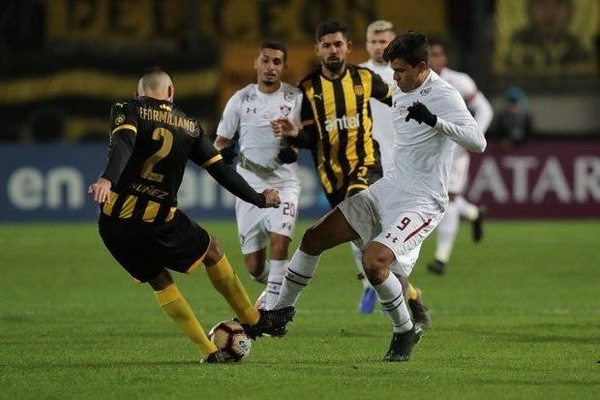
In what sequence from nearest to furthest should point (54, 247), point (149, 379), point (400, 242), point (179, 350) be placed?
point (149, 379), point (400, 242), point (179, 350), point (54, 247)

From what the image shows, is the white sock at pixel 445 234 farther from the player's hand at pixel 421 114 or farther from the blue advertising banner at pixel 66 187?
the blue advertising banner at pixel 66 187

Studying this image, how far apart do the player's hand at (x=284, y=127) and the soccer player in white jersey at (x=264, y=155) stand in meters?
1.06

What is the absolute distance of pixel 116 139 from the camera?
832 cm

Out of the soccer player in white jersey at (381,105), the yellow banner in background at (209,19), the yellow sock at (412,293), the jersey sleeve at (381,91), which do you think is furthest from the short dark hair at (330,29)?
the yellow banner in background at (209,19)

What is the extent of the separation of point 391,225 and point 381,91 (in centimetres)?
225

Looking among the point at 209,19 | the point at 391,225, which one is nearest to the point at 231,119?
the point at 391,225

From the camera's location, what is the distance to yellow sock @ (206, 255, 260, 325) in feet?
29.5

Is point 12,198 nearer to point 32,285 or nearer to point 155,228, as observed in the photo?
point 32,285

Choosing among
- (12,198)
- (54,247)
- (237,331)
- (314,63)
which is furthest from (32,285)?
(314,63)

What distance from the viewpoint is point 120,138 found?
328 inches

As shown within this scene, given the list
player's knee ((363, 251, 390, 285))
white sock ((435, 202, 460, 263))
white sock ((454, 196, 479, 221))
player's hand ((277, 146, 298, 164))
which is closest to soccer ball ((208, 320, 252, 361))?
player's knee ((363, 251, 390, 285))

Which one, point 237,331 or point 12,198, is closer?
point 237,331

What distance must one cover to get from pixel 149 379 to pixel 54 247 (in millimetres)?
11471

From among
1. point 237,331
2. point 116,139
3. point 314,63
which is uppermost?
point 116,139
